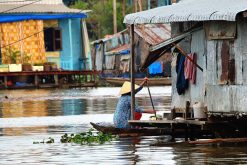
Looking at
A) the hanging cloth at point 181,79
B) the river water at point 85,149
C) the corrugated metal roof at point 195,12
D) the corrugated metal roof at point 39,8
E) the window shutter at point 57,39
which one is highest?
the corrugated metal roof at point 39,8

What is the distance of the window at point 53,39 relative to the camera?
62031mm

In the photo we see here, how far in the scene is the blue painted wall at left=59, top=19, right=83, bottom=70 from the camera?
204 feet

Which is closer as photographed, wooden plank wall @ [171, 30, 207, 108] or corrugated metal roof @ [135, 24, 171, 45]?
wooden plank wall @ [171, 30, 207, 108]

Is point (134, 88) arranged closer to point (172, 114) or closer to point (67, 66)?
point (172, 114)

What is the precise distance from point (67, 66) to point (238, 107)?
4435cm

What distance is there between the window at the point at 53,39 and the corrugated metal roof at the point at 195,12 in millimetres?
40884

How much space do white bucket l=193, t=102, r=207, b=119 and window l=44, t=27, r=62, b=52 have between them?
42661 mm

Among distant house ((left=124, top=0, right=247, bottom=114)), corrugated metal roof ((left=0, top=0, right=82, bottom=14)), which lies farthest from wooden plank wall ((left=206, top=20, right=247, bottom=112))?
corrugated metal roof ((left=0, top=0, right=82, bottom=14))

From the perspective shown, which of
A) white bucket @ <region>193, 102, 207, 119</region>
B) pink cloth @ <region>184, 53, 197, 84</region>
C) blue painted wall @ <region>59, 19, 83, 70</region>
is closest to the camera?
white bucket @ <region>193, 102, 207, 119</region>

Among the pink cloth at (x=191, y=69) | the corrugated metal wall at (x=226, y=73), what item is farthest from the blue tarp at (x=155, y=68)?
the corrugated metal wall at (x=226, y=73)

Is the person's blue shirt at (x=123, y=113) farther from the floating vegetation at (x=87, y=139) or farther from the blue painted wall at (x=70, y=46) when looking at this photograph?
the blue painted wall at (x=70, y=46)

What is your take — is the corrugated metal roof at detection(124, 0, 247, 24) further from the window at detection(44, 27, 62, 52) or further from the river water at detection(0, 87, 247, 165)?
the window at detection(44, 27, 62, 52)

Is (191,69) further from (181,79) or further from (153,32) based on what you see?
(153,32)

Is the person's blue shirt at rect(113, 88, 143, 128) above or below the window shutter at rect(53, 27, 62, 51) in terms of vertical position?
below
